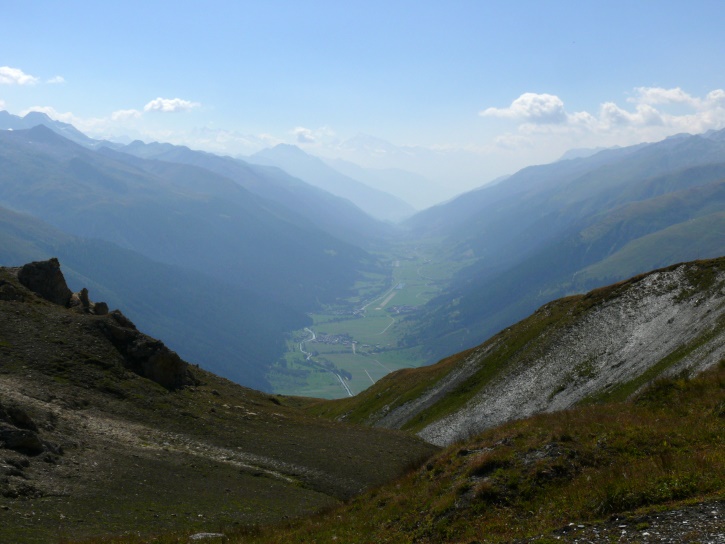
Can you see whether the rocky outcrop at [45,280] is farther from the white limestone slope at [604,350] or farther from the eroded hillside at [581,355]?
the white limestone slope at [604,350]

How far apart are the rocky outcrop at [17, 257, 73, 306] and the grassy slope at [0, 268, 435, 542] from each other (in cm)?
401

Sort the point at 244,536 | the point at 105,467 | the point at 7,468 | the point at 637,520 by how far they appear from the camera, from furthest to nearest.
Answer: the point at 105,467, the point at 7,468, the point at 244,536, the point at 637,520

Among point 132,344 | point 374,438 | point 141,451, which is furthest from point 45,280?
point 374,438

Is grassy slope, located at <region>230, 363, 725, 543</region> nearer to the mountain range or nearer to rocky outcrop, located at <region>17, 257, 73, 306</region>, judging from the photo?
the mountain range

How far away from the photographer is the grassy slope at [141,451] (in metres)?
28.8

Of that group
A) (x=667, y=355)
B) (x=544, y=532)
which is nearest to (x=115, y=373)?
(x=544, y=532)

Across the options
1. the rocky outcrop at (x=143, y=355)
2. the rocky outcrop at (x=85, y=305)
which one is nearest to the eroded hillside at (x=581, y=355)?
the rocky outcrop at (x=143, y=355)

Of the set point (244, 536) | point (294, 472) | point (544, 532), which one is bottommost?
point (294, 472)

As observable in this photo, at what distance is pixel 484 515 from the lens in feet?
69.2

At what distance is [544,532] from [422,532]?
5.37m

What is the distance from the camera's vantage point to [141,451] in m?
38.8

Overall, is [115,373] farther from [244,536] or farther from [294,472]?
[244,536]

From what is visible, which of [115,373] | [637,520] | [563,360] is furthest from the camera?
[563,360]

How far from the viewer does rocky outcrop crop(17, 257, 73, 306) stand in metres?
62.7
